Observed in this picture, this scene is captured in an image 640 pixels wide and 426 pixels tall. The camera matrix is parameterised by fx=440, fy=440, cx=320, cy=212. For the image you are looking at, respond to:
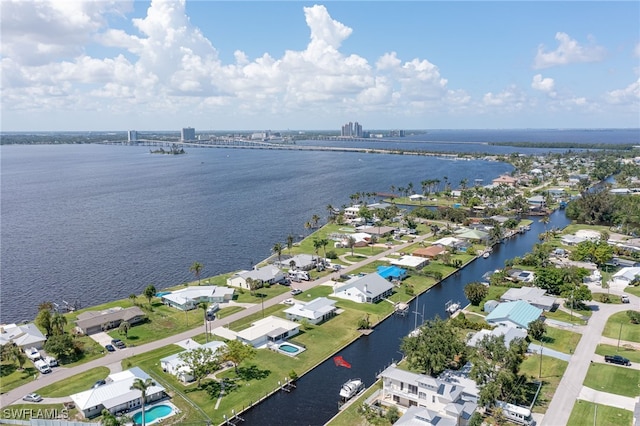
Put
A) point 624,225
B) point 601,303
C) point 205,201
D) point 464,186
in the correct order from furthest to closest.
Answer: point 464,186
point 205,201
point 624,225
point 601,303

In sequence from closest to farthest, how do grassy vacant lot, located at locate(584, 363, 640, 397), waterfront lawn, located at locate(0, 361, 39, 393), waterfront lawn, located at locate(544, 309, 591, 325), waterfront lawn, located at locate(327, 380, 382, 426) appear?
waterfront lawn, located at locate(327, 380, 382, 426) < grassy vacant lot, located at locate(584, 363, 640, 397) < waterfront lawn, located at locate(0, 361, 39, 393) < waterfront lawn, located at locate(544, 309, 591, 325)

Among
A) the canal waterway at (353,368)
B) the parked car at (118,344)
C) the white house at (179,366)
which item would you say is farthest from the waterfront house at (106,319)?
the canal waterway at (353,368)

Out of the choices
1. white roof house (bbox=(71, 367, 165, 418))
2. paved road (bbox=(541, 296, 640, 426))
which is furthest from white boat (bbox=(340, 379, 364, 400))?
white roof house (bbox=(71, 367, 165, 418))

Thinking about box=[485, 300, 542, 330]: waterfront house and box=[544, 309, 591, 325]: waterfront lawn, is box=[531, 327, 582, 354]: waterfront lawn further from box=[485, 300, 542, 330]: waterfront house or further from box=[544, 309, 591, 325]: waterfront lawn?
box=[544, 309, 591, 325]: waterfront lawn

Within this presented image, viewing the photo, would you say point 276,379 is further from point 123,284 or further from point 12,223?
point 12,223

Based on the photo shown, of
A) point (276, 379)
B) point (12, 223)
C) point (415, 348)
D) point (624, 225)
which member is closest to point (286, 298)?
point (276, 379)

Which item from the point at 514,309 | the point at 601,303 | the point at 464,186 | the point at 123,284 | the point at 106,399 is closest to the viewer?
the point at 106,399

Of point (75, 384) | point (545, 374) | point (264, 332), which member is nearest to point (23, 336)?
point (75, 384)
